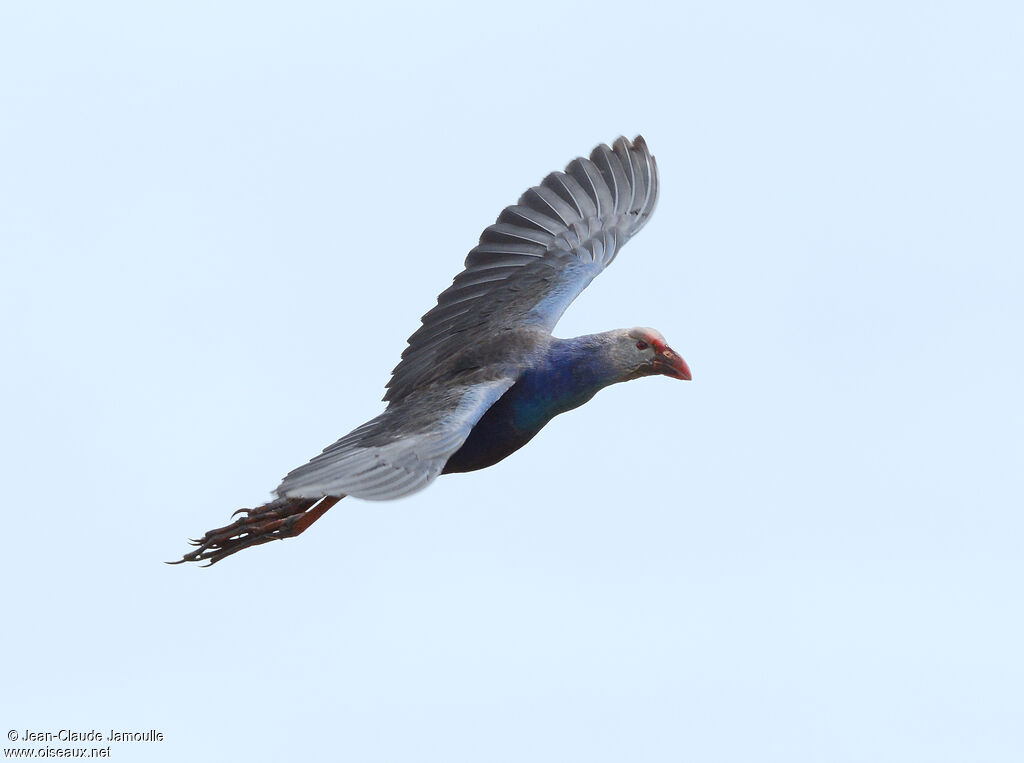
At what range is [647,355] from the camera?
13.0 m

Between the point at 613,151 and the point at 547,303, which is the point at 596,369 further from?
the point at 613,151

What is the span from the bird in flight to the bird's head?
0.04 ft

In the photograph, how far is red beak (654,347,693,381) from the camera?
1302 centimetres

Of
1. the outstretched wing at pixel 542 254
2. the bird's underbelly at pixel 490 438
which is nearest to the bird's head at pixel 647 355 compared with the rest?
the outstretched wing at pixel 542 254

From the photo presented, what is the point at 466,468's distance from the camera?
12.6 meters

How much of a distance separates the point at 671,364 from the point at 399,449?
3149mm

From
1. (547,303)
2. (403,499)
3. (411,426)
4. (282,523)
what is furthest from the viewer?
(547,303)

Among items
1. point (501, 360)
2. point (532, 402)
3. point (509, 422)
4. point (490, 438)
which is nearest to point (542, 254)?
point (501, 360)

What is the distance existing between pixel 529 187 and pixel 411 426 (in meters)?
4.10

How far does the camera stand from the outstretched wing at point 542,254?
13391 millimetres

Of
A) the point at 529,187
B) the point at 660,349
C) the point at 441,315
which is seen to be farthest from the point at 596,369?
the point at 529,187

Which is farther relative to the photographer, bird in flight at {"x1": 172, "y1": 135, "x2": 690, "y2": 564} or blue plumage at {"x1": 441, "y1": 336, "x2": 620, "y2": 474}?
blue plumage at {"x1": 441, "y1": 336, "x2": 620, "y2": 474}

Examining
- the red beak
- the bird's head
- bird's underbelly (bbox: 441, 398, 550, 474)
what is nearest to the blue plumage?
bird's underbelly (bbox: 441, 398, 550, 474)

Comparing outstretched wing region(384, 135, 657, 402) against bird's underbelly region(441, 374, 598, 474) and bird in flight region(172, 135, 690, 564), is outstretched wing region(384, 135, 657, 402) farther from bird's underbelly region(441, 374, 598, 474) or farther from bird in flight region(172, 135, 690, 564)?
bird's underbelly region(441, 374, 598, 474)
